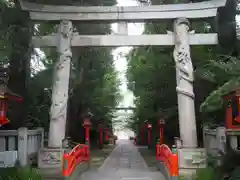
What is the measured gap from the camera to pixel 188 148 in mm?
11992

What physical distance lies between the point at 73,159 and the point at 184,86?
556 cm

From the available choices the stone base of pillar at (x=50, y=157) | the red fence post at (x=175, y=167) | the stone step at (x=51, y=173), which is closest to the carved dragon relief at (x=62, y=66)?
the stone base of pillar at (x=50, y=157)

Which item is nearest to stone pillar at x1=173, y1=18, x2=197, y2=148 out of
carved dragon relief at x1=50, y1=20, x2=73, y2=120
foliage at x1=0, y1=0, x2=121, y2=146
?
carved dragon relief at x1=50, y1=20, x2=73, y2=120

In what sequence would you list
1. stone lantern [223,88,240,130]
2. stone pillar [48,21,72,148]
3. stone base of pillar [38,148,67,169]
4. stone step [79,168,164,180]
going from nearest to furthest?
stone lantern [223,88,240,130]
stone step [79,168,164,180]
stone base of pillar [38,148,67,169]
stone pillar [48,21,72,148]

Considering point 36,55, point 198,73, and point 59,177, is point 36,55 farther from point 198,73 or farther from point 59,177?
point 198,73

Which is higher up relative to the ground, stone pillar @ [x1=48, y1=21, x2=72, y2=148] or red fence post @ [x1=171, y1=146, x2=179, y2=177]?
stone pillar @ [x1=48, y1=21, x2=72, y2=148]

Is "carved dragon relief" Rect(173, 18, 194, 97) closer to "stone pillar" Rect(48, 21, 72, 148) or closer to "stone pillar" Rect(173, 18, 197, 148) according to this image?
"stone pillar" Rect(173, 18, 197, 148)

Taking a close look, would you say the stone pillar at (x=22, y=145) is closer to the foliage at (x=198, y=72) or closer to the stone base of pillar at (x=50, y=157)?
the stone base of pillar at (x=50, y=157)

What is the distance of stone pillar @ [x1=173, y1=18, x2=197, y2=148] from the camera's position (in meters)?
12.2

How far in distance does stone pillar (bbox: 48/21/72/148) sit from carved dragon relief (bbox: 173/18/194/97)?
4.84 meters

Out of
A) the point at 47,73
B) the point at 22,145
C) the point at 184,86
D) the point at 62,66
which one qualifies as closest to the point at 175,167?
the point at 184,86

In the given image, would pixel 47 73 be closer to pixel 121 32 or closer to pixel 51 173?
pixel 121 32

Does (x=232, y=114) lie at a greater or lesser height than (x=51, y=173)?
greater

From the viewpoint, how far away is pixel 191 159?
11.7 meters
